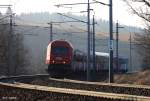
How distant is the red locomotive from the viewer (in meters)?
37.1

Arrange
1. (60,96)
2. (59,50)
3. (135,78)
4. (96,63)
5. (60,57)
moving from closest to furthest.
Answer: (60,96) → (135,78) → (60,57) → (59,50) → (96,63)

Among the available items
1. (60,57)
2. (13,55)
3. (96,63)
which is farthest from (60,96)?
(13,55)

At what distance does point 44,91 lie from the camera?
1934 centimetres

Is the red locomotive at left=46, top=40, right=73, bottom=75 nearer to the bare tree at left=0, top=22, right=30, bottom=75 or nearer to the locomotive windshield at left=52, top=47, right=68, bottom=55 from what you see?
the locomotive windshield at left=52, top=47, right=68, bottom=55

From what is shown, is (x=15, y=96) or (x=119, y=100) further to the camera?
(x=15, y=96)

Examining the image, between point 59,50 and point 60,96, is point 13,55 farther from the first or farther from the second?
point 60,96

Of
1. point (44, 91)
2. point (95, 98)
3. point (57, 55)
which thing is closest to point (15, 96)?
point (44, 91)

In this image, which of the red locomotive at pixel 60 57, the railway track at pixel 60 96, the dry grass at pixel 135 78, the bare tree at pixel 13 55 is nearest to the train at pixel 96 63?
the red locomotive at pixel 60 57

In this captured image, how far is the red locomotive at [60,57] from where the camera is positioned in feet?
122

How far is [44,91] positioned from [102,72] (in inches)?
1251

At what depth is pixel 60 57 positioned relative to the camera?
37.5m

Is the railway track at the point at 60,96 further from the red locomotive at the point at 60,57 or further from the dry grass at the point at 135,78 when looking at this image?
the red locomotive at the point at 60,57

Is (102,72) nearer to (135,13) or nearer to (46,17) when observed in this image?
(135,13)

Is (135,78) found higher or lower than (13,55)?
lower
